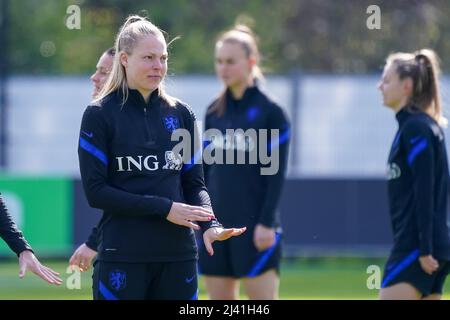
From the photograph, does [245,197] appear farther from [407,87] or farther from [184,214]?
[184,214]

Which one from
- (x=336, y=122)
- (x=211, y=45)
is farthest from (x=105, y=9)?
(x=336, y=122)

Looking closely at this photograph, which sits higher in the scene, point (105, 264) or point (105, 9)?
point (105, 9)

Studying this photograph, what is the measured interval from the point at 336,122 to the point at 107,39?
822 centimetres

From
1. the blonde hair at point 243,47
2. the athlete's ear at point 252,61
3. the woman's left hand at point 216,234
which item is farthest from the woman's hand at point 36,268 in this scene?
the athlete's ear at point 252,61

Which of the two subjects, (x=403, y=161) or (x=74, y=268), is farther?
(x=403, y=161)

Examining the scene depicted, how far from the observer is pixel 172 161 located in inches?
227

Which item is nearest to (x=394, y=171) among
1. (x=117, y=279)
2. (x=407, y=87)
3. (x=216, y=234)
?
(x=407, y=87)

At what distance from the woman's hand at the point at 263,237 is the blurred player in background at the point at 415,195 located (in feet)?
4.14

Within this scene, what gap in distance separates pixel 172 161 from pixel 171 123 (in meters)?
0.21

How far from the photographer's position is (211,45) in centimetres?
2334
